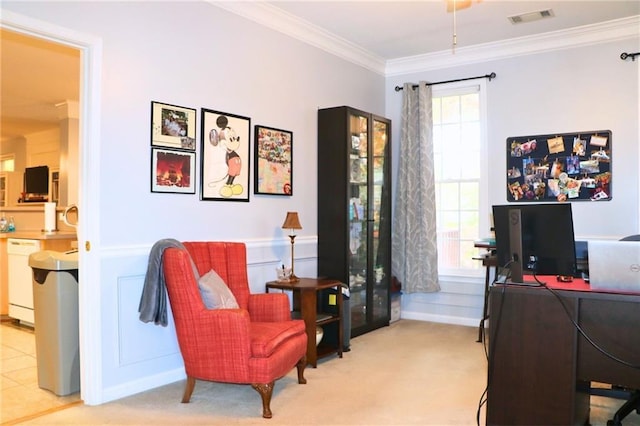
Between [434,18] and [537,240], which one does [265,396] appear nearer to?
[537,240]

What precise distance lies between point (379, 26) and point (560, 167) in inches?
86.6

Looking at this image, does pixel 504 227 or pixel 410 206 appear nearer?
pixel 504 227

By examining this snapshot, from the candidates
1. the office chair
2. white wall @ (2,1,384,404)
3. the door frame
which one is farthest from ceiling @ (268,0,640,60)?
the office chair

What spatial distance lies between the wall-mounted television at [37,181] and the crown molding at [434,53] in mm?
5744

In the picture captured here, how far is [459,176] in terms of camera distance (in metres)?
5.57

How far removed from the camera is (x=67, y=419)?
2.90 m

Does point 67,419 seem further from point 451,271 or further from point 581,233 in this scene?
point 581,233

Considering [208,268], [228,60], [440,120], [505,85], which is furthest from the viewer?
[440,120]

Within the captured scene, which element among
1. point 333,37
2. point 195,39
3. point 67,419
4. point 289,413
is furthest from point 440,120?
point 67,419

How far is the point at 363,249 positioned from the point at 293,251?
32.9 inches

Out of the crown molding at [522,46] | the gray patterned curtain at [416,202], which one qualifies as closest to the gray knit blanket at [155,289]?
the gray patterned curtain at [416,202]

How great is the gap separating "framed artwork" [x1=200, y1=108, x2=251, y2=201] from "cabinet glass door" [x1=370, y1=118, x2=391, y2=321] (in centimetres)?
155

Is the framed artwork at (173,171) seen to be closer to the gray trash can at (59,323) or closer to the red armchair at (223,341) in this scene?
the red armchair at (223,341)

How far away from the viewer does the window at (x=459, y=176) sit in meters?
5.42
